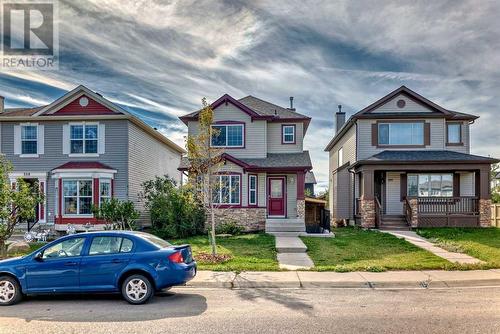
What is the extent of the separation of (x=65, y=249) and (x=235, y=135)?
14.7 m

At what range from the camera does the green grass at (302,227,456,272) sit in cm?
1082

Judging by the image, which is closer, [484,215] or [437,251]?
[437,251]

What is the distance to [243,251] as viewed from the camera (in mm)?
13477

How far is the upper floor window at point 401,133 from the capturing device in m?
22.2

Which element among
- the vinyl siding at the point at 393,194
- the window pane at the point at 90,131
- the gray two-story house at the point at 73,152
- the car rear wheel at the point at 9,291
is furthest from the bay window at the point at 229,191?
the car rear wheel at the point at 9,291

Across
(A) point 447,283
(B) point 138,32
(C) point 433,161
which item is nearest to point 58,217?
(B) point 138,32

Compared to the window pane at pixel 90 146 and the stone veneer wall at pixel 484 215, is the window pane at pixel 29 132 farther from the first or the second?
the stone veneer wall at pixel 484 215

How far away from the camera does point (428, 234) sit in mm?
17359

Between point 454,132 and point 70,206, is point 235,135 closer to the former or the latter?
point 70,206

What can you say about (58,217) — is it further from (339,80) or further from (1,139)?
(339,80)

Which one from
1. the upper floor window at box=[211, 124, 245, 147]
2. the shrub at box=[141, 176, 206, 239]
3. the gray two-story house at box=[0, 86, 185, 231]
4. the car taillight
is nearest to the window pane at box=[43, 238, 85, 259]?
the car taillight

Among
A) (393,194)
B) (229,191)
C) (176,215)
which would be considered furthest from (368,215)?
(176,215)

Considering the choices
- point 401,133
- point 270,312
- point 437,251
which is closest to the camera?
point 270,312

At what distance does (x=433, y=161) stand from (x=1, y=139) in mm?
23076
